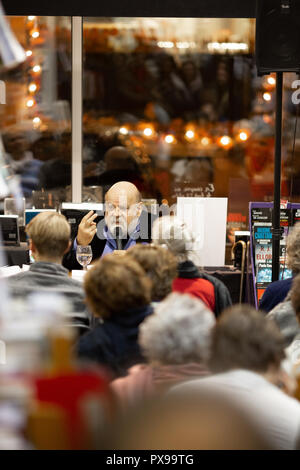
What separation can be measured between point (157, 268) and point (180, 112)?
466 centimetres

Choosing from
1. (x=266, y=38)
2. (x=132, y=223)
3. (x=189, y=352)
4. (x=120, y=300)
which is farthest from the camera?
(x=132, y=223)

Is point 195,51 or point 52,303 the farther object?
point 195,51

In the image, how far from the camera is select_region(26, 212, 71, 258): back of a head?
3006 millimetres

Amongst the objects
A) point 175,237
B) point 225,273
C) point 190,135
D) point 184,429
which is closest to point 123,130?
point 190,135

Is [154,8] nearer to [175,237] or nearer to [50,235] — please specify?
[175,237]

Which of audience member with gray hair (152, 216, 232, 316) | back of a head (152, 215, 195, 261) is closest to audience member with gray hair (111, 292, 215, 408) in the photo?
audience member with gray hair (152, 216, 232, 316)

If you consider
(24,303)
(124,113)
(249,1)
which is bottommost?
(24,303)

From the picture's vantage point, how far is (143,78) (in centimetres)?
719

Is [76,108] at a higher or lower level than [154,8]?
lower

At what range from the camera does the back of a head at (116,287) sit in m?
2.17

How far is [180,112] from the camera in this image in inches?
284

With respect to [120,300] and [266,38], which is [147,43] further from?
[120,300]

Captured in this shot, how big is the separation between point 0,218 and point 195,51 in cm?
319

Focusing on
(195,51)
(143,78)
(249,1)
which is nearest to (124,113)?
(143,78)
